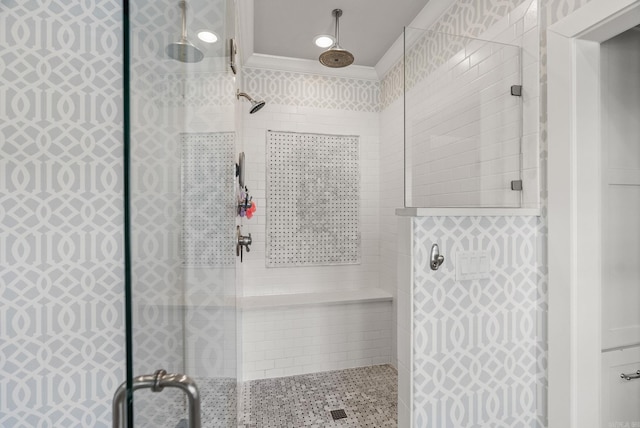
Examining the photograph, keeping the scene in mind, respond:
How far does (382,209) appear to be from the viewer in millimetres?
2986

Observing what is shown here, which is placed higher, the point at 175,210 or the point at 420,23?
the point at 420,23

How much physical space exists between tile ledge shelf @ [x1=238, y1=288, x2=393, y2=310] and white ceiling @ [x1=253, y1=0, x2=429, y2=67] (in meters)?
2.12

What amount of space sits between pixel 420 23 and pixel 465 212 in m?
1.69

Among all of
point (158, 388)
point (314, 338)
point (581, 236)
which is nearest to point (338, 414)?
point (314, 338)

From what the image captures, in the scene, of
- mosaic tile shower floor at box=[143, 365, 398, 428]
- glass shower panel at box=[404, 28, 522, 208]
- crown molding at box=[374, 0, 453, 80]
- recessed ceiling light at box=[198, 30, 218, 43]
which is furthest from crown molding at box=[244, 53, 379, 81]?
mosaic tile shower floor at box=[143, 365, 398, 428]

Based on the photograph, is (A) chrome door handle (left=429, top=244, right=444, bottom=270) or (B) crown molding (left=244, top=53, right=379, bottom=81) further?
(B) crown molding (left=244, top=53, right=379, bottom=81)

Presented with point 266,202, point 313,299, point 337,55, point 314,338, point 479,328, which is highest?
point 337,55

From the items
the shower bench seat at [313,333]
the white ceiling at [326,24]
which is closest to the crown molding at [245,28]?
the white ceiling at [326,24]

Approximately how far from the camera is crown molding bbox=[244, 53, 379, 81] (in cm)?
275

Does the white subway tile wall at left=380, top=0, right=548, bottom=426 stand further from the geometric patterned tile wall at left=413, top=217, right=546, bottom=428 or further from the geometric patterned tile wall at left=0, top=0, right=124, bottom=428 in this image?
the geometric patterned tile wall at left=0, top=0, right=124, bottom=428

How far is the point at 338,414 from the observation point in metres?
1.98

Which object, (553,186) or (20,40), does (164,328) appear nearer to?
(20,40)

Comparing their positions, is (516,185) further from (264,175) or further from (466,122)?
(264,175)

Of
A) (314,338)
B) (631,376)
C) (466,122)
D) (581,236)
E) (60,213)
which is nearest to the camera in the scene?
(60,213)
